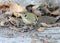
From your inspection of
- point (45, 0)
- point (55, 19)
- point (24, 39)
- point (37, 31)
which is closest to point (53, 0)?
point (45, 0)

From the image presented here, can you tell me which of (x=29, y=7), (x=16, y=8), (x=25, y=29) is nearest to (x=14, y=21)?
(x=25, y=29)

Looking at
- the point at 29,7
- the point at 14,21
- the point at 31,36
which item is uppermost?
the point at 29,7

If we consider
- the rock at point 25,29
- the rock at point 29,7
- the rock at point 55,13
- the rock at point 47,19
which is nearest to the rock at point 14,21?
the rock at point 25,29

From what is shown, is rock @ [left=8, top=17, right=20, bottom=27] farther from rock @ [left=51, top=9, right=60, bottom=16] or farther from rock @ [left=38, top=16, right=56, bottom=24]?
rock @ [left=51, top=9, right=60, bottom=16]

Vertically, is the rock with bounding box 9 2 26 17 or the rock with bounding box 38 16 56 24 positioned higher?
the rock with bounding box 9 2 26 17

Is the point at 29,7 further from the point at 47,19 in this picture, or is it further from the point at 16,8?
the point at 47,19

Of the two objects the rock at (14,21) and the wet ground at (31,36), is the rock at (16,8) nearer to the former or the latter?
the rock at (14,21)

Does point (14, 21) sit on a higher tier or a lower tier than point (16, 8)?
lower

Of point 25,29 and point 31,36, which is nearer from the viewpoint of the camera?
point 31,36

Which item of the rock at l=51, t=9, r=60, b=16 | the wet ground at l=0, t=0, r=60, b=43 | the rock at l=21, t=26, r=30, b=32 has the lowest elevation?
the wet ground at l=0, t=0, r=60, b=43

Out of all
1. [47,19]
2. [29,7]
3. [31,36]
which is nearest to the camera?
[31,36]

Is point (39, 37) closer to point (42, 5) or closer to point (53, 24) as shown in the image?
point (53, 24)

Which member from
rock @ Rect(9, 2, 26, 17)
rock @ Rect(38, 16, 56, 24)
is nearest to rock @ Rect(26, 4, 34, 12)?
rock @ Rect(9, 2, 26, 17)
